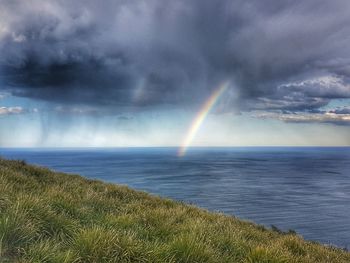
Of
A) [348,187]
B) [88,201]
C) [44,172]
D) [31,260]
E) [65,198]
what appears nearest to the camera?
[31,260]

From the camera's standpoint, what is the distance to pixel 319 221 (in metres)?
58.9

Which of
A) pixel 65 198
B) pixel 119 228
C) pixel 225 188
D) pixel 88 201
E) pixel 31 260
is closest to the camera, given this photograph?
pixel 31 260

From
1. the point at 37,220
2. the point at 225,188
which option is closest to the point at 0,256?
the point at 37,220

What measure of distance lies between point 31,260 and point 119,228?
269 centimetres

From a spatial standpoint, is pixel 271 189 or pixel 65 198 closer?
pixel 65 198

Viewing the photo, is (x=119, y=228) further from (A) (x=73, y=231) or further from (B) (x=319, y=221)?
(B) (x=319, y=221)

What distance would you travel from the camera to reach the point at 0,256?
16.4 feet

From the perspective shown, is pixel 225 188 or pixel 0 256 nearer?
pixel 0 256

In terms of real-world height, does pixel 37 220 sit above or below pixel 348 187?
above

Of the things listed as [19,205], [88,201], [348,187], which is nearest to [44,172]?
[88,201]

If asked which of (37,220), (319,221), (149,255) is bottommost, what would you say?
(319,221)

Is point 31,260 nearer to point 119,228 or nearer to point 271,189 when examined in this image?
point 119,228

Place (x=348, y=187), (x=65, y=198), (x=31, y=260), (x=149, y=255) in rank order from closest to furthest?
(x=31, y=260) → (x=149, y=255) → (x=65, y=198) → (x=348, y=187)

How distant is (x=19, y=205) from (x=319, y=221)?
60942mm
